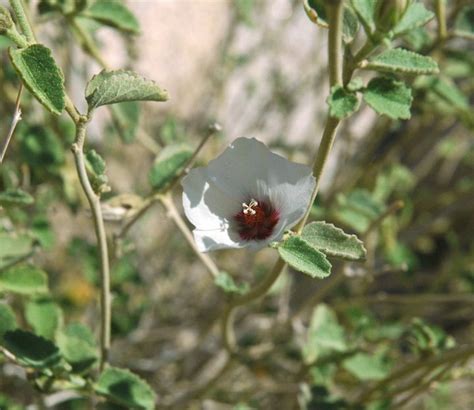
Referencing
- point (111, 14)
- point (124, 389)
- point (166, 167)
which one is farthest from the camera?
point (111, 14)

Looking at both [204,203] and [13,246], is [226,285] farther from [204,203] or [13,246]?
[13,246]

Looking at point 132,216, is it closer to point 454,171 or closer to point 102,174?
point 102,174

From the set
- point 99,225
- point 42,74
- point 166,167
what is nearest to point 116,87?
point 42,74

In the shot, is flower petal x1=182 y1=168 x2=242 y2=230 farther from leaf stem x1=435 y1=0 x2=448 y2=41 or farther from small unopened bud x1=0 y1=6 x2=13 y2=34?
leaf stem x1=435 y1=0 x2=448 y2=41

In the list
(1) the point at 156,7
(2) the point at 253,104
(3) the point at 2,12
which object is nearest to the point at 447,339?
(3) the point at 2,12

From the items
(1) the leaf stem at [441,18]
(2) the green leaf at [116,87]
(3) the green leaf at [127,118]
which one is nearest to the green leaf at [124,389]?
(2) the green leaf at [116,87]
